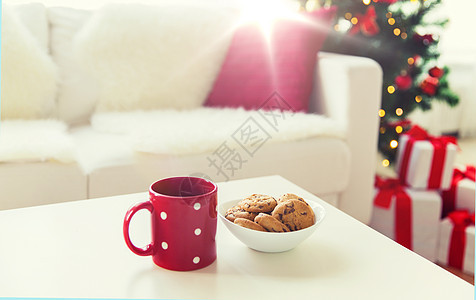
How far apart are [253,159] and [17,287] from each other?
87 cm

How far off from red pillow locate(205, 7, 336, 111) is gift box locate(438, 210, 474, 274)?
0.63 m

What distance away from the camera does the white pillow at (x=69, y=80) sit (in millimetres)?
1663

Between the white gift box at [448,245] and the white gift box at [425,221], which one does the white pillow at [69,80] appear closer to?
the white gift box at [425,221]

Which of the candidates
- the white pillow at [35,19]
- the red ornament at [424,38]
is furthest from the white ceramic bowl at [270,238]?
the red ornament at [424,38]

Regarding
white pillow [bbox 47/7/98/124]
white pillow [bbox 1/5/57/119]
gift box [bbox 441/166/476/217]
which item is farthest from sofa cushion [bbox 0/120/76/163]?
gift box [bbox 441/166/476/217]

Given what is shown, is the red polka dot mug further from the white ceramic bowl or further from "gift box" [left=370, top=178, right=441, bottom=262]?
"gift box" [left=370, top=178, right=441, bottom=262]

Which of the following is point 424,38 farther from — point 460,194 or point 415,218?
point 415,218

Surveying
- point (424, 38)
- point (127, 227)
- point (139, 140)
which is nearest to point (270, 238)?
point (127, 227)

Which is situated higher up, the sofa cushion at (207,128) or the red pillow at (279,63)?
the red pillow at (279,63)

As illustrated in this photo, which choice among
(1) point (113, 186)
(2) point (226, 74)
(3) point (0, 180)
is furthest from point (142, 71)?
(3) point (0, 180)

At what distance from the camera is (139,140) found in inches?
49.4

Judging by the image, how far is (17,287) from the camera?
0.54 meters

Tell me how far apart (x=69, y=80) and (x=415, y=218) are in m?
1.34

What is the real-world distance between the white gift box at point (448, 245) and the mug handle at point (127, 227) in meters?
1.26
